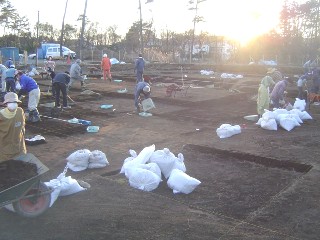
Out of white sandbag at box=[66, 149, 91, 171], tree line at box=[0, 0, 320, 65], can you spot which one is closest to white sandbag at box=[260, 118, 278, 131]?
white sandbag at box=[66, 149, 91, 171]

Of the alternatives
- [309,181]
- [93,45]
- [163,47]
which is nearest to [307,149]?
[309,181]

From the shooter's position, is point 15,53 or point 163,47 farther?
point 163,47

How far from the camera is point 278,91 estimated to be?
1168 centimetres

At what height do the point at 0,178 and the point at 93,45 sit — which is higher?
the point at 93,45

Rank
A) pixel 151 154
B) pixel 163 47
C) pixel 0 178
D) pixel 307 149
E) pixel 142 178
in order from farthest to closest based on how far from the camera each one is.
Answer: pixel 163 47 < pixel 307 149 < pixel 151 154 < pixel 142 178 < pixel 0 178

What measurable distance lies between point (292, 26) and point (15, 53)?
89.1 feet

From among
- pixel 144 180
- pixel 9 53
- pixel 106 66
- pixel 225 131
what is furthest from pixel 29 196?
pixel 9 53

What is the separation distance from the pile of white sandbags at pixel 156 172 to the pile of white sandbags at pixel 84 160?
1.93 feet

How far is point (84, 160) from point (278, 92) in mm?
7354

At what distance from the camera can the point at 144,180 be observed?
5.70 m

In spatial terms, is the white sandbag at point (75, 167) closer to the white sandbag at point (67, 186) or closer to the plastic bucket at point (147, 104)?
the white sandbag at point (67, 186)

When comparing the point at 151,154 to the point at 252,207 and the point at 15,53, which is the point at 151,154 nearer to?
the point at 252,207

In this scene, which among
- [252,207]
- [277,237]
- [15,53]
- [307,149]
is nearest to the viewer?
[277,237]

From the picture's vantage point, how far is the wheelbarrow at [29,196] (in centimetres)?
424
